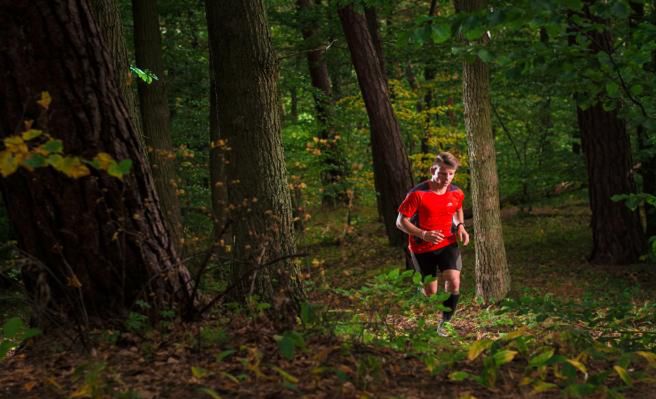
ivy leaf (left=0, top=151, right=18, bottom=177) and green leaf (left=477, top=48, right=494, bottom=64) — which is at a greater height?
green leaf (left=477, top=48, right=494, bottom=64)

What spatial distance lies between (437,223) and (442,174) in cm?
56

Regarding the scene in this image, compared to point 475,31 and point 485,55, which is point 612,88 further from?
point 475,31

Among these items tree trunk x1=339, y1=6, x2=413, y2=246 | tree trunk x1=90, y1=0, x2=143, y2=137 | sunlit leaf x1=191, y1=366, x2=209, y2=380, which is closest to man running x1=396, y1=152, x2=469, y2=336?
tree trunk x1=90, y1=0, x2=143, y2=137

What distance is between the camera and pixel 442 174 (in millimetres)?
7707

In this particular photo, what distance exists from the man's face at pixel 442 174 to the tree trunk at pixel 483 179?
2.68m

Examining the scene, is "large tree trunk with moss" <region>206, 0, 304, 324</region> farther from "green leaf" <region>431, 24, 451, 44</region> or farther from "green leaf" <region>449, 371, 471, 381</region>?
"green leaf" <region>449, 371, 471, 381</region>

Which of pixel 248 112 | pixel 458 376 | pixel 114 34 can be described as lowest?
pixel 458 376

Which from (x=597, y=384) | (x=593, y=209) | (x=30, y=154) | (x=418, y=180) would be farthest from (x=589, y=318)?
(x=418, y=180)

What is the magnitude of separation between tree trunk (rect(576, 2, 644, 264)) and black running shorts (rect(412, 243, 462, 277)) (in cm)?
622

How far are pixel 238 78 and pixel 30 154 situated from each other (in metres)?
3.45

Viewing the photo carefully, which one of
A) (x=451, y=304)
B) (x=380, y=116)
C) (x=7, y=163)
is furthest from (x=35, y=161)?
(x=380, y=116)

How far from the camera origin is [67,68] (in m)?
4.34

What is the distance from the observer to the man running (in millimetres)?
7762

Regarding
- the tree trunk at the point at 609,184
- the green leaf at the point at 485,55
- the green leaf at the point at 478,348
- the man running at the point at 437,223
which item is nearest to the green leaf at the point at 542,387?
the green leaf at the point at 478,348
